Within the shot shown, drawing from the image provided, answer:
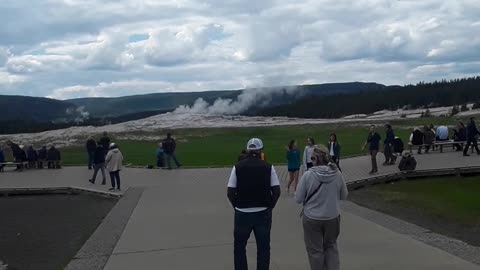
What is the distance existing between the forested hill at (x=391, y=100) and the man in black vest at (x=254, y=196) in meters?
123

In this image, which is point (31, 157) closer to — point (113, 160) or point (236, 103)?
point (113, 160)

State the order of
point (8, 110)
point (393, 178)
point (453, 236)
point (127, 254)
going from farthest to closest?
point (8, 110) → point (393, 178) → point (453, 236) → point (127, 254)

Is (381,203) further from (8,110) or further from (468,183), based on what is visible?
(8,110)

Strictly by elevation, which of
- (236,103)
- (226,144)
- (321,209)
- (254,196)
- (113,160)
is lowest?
(226,144)

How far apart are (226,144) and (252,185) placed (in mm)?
40570

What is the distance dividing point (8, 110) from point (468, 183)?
169 meters

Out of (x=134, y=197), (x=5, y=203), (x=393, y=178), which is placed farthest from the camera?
(x=393, y=178)

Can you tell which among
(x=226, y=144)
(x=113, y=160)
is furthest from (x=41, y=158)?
(x=226, y=144)

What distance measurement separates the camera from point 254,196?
25.8 feet

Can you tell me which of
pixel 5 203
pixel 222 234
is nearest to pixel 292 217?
pixel 222 234

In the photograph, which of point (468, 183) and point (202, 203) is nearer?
point (202, 203)

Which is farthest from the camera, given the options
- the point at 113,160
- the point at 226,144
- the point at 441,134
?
the point at 226,144

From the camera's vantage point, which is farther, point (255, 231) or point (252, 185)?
point (255, 231)

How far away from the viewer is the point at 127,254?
10.4m
